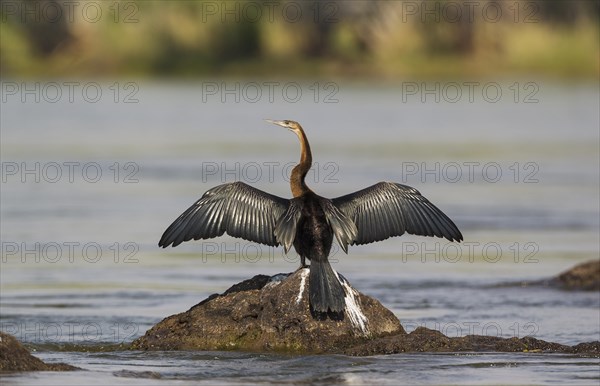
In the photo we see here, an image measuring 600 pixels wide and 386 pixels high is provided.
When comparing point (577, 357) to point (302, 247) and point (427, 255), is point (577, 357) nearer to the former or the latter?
point (302, 247)

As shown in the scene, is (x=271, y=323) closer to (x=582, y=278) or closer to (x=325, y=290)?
(x=325, y=290)

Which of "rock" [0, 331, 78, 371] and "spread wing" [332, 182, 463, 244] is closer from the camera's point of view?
"rock" [0, 331, 78, 371]

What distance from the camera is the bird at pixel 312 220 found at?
10477 millimetres

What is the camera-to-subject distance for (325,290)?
33.8 feet

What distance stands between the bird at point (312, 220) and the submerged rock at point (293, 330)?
0.14 m

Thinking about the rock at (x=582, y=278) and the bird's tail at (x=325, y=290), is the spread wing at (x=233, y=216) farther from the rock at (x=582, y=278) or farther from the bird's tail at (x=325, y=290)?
the rock at (x=582, y=278)

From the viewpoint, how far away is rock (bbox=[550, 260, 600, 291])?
47.1 feet

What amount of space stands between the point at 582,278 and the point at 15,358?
660cm

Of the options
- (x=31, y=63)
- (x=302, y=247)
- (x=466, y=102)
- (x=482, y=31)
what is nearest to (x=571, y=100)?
(x=466, y=102)

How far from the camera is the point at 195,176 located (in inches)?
954

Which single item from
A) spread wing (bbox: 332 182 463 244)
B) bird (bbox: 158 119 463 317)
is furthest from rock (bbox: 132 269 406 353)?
spread wing (bbox: 332 182 463 244)

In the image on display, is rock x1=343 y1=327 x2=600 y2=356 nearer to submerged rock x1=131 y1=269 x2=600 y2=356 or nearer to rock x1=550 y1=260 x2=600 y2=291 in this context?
submerged rock x1=131 y1=269 x2=600 y2=356

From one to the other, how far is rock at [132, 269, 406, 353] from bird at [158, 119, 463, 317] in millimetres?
126

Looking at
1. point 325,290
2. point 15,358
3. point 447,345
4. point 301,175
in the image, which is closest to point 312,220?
point 301,175
